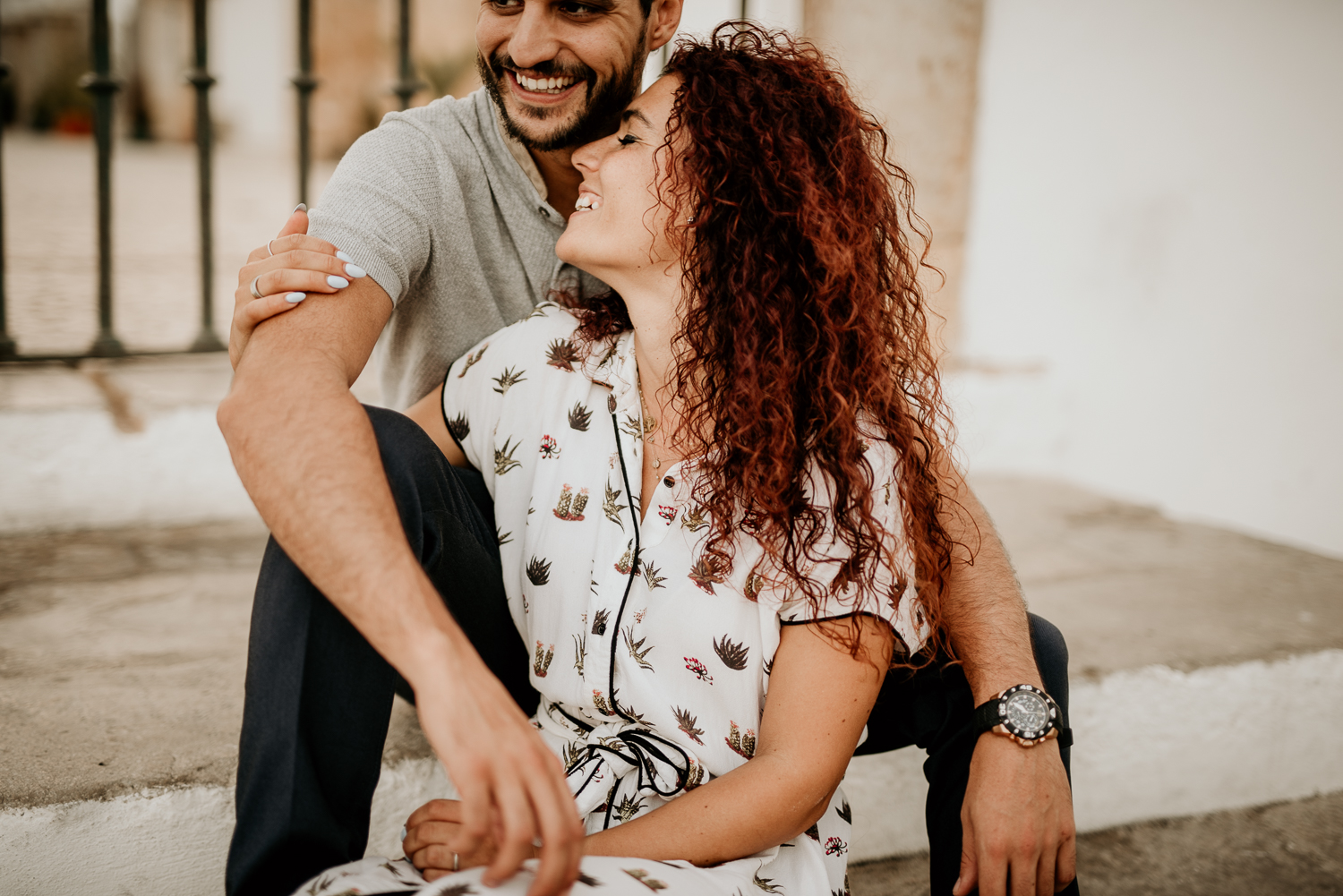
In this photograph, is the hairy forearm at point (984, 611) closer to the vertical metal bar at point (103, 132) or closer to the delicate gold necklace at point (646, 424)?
the delicate gold necklace at point (646, 424)

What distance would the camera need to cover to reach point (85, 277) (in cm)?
479

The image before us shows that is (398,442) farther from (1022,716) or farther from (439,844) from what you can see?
(1022,716)

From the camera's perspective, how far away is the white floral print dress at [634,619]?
1415mm

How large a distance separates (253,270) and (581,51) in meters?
0.79

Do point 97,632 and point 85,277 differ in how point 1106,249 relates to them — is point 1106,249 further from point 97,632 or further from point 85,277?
point 85,277

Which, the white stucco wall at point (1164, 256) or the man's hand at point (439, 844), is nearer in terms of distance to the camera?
the man's hand at point (439, 844)

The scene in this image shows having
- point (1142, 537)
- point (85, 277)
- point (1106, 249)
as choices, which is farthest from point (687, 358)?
point (85, 277)

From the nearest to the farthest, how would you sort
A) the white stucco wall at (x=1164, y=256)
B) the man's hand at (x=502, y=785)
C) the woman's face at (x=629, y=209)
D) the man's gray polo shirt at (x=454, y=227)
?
1. the man's hand at (x=502, y=785)
2. the woman's face at (x=629, y=209)
3. the man's gray polo shirt at (x=454, y=227)
4. the white stucco wall at (x=1164, y=256)

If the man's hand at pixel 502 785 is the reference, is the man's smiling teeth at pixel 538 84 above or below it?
above

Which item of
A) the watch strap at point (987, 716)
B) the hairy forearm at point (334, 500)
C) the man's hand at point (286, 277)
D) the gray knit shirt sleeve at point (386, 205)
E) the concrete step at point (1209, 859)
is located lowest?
the concrete step at point (1209, 859)

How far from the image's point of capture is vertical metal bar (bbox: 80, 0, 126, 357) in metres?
2.63

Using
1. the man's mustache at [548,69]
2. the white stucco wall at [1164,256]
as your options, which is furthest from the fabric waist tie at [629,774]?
the white stucco wall at [1164,256]

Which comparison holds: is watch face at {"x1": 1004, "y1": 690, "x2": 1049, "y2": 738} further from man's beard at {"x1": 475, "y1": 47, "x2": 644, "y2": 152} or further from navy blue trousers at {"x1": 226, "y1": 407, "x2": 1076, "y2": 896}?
man's beard at {"x1": 475, "y1": 47, "x2": 644, "y2": 152}

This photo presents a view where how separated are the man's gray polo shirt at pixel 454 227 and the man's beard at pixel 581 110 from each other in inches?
1.4
